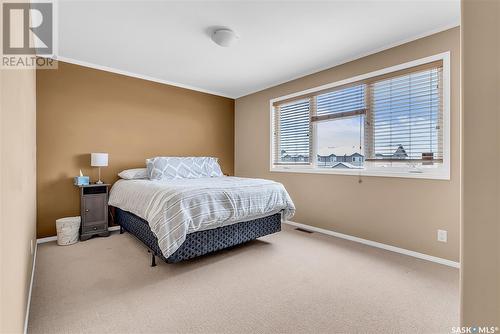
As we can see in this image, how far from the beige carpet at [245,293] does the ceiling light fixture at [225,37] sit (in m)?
2.45

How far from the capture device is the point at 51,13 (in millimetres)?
A: 2344

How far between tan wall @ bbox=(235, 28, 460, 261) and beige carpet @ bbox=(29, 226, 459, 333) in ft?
0.98

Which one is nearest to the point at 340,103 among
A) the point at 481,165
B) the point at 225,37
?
the point at 225,37

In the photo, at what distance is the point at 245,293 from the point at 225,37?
8.47 ft

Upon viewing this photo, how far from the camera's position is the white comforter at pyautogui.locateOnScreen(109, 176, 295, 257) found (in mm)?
2234

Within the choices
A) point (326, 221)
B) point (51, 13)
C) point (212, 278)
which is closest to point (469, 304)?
point (212, 278)

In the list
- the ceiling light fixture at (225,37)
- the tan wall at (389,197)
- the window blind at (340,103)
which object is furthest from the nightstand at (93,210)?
the window blind at (340,103)

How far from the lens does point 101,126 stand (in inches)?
146

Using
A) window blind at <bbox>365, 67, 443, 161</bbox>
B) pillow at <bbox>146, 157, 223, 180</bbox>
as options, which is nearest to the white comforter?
pillow at <bbox>146, 157, 223, 180</bbox>

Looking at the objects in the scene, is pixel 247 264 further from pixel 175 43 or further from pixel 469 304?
pixel 175 43

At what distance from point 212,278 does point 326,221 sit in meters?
2.11

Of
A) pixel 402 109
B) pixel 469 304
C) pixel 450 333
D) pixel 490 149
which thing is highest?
pixel 402 109

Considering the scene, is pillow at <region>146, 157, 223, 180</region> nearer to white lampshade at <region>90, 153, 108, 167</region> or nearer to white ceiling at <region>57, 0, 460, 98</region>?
white lampshade at <region>90, 153, 108, 167</region>

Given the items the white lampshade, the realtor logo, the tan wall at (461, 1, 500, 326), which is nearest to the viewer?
the tan wall at (461, 1, 500, 326)
